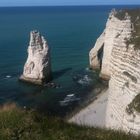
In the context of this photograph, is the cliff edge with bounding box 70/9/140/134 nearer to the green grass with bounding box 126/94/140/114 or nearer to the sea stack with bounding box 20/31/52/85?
the green grass with bounding box 126/94/140/114

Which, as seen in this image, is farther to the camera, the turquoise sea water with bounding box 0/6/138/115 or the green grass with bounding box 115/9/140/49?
the turquoise sea water with bounding box 0/6/138/115

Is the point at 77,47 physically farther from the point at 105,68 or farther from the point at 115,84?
the point at 115,84

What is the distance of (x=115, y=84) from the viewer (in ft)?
81.6

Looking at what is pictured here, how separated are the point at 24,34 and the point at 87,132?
94903 millimetres

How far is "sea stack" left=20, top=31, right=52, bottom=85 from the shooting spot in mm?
51375

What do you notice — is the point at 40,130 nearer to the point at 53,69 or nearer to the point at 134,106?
the point at 134,106

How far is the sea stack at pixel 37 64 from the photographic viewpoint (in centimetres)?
5138

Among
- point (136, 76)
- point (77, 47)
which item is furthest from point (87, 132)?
point (77, 47)

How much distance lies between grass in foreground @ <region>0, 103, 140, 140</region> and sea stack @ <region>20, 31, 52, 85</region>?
4053 cm

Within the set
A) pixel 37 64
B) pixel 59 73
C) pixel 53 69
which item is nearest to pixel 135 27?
pixel 37 64

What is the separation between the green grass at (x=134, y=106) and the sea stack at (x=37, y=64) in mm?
29422

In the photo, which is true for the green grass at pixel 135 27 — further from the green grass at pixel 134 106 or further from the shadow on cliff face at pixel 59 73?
the shadow on cliff face at pixel 59 73

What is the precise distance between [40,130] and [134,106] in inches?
500

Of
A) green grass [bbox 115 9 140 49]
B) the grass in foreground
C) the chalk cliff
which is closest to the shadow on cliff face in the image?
green grass [bbox 115 9 140 49]
